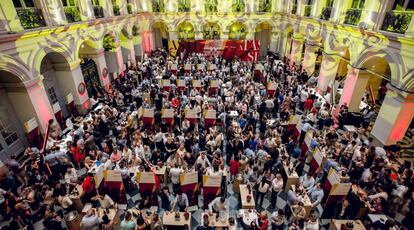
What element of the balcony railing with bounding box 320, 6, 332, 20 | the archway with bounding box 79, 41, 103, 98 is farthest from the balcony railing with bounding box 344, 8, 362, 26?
the archway with bounding box 79, 41, 103, 98

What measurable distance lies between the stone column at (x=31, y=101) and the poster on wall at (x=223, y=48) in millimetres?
13000

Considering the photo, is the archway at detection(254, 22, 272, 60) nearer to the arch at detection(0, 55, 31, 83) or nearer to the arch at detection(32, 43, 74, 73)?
the arch at detection(32, 43, 74, 73)

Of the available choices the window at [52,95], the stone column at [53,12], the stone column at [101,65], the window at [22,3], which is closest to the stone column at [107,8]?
the stone column at [101,65]

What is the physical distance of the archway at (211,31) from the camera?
25.4 meters

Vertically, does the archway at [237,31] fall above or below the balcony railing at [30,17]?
below

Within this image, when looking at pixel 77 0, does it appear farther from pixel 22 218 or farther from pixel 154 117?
pixel 22 218

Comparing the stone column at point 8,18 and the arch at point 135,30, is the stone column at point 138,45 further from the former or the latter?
the stone column at point 8,18

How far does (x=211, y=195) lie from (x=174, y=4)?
20.1 meters

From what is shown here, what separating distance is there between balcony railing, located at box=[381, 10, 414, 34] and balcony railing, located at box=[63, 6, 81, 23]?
13657 millimetres

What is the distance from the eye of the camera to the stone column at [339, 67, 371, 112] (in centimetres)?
1146

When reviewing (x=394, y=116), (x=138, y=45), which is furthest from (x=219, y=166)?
(x=138, y=45)

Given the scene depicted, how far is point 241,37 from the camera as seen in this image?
2611 centimetres

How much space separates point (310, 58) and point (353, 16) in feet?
17.4

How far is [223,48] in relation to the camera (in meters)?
20.9
